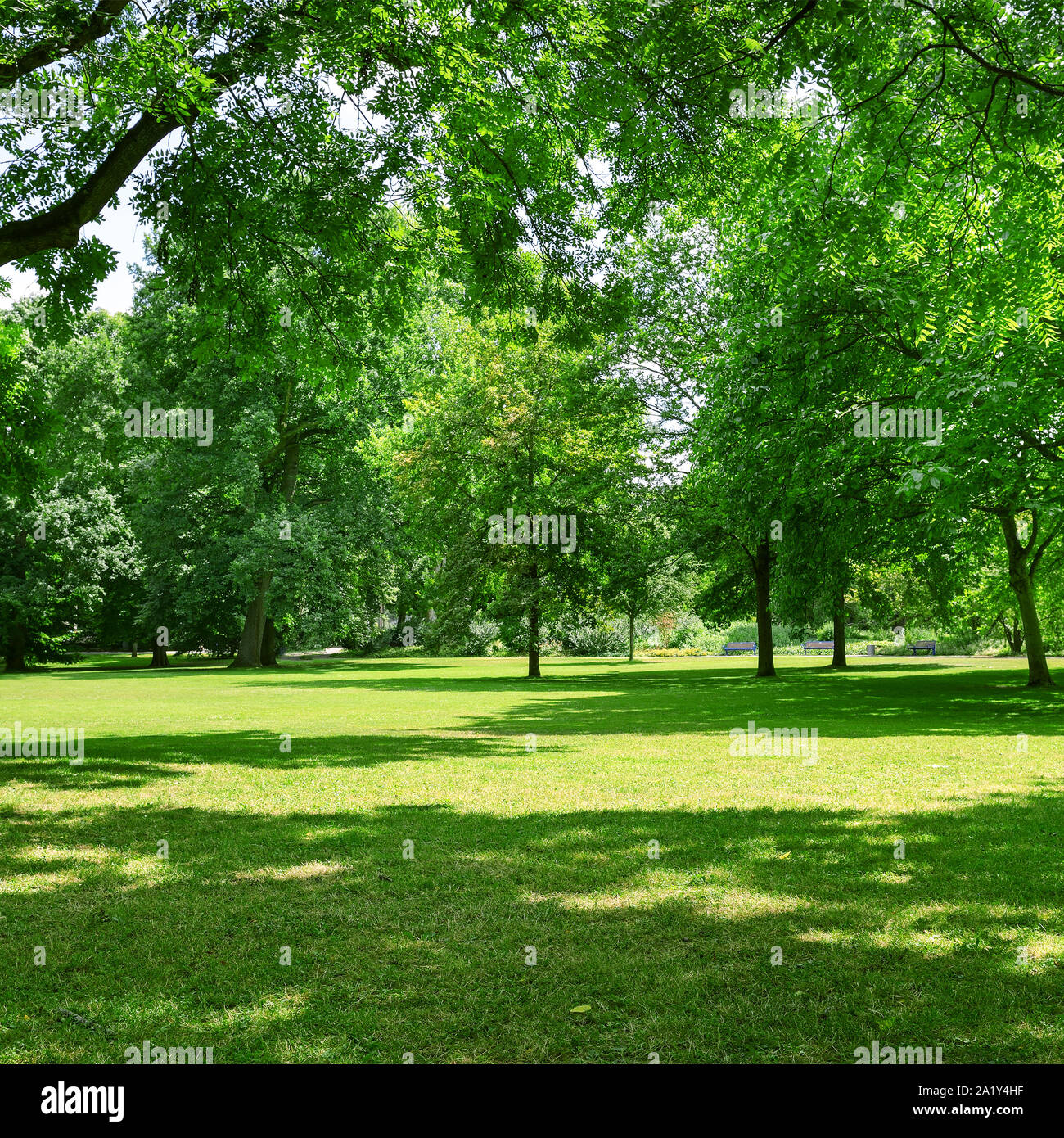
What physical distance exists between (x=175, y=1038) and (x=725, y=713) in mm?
15306


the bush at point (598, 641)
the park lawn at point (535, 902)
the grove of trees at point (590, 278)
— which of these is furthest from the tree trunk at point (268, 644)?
the park lawn at point (535, 902)

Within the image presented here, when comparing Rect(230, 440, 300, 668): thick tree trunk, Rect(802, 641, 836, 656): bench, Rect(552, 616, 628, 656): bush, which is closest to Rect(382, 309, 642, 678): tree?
Rect(230, 440, 300, 668): thick tree trunk

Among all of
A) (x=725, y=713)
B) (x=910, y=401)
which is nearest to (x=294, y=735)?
(x=725, y=713)

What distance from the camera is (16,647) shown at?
4369 cm

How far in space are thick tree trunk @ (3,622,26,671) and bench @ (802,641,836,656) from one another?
45619 mm

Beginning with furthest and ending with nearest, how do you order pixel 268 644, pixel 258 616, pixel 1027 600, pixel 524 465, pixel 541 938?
1. pixel 268 644
2. pixel 258 616
3. pixel 524 465
4. pixel 1027 600
5. pixel 541 938

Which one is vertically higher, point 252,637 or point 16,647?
point 252,637

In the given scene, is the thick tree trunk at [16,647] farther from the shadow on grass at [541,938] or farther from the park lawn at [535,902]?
the shadow on grass at [541,938]

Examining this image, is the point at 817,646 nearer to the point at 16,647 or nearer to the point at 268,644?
the point at 268,644

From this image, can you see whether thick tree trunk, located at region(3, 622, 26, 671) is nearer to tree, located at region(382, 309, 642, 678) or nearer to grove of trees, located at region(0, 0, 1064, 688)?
grove of trees, located at region(0, 0, 1064, 688)

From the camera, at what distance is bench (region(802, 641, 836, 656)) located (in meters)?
60.3

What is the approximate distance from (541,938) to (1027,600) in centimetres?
2327

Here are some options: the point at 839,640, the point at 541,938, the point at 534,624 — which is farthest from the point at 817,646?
the point at 541,938
